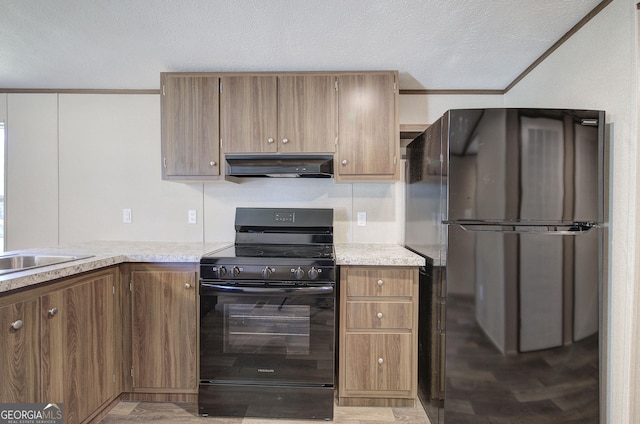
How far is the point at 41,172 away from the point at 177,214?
121 cm

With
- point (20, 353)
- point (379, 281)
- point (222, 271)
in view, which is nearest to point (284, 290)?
point (222, 271)

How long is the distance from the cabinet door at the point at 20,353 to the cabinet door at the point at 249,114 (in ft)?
4.58

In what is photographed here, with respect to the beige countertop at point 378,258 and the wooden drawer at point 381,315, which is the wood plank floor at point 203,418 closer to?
the wooden drawer at point 381,315

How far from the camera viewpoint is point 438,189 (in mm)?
1667

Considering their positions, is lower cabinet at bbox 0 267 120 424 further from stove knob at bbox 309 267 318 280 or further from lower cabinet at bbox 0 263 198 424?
stove knob at bbox 309 267 318 280

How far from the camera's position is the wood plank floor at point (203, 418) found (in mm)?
1764

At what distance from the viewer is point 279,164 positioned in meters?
2.10

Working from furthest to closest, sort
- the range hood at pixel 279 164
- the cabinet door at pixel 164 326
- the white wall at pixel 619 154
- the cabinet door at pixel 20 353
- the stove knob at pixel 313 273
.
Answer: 1. the range hood at pixel 279 164
2. the cabinet door at pixel 164 326
3. the stove knob at pixel 313 273
4. the white wall at pixel 619 154
5. the cabinet door at pixel 20 353

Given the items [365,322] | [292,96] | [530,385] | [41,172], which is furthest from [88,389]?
[530,385]

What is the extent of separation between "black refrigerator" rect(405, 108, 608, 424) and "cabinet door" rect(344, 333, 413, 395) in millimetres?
292

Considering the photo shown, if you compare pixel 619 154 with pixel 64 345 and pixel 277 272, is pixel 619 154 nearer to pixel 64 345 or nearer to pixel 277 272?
pixel 277 272

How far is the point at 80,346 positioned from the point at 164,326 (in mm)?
419

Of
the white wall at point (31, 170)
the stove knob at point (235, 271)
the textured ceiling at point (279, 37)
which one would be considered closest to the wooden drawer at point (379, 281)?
the stove knob at point (235, 271)

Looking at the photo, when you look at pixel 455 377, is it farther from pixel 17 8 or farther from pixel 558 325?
pixel 17 8
